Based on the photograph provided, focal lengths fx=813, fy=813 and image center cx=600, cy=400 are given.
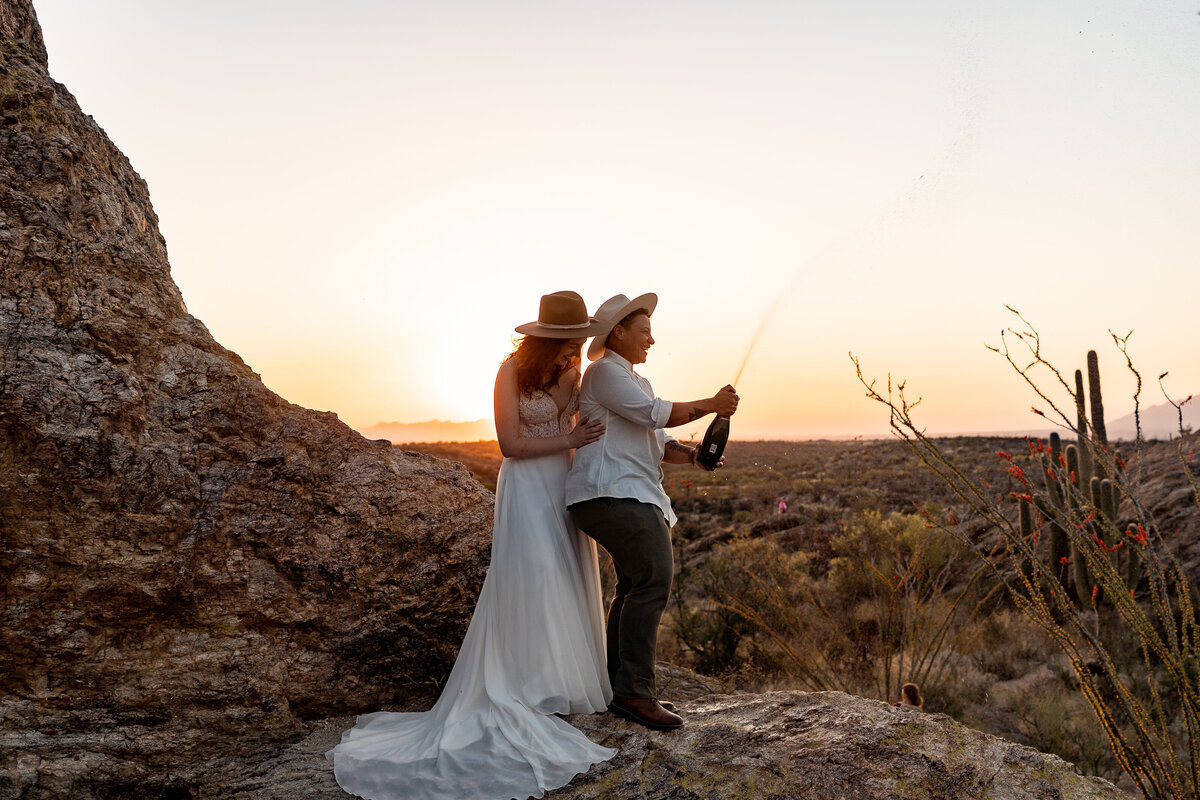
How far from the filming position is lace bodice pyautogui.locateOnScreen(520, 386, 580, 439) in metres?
4.45

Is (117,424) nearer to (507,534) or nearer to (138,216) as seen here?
(138,216)

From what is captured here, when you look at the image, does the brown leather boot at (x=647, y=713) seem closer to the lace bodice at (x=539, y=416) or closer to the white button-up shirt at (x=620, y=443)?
the white button-up shirt at (x=620, y=443)

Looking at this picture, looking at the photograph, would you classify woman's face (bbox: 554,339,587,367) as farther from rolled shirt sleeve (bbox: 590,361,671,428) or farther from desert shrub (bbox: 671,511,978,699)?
desert shrub (bbox: 671,511,978,699)

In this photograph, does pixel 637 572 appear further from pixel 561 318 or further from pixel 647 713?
pixel 561 318

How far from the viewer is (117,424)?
388 cm

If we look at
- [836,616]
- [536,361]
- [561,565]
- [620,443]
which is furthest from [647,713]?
[836,616]

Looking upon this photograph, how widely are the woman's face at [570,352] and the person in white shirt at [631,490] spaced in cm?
20

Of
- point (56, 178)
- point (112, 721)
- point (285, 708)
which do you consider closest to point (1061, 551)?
point (285, 708)

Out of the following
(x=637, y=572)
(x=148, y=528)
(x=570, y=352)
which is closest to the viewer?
(x=148, y=528)

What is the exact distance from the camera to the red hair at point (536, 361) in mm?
4457

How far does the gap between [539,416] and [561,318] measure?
1.80ft

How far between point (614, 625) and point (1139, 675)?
6562 mm

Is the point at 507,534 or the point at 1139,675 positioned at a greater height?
the point at 507,534

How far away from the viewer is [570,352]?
4.57 m
